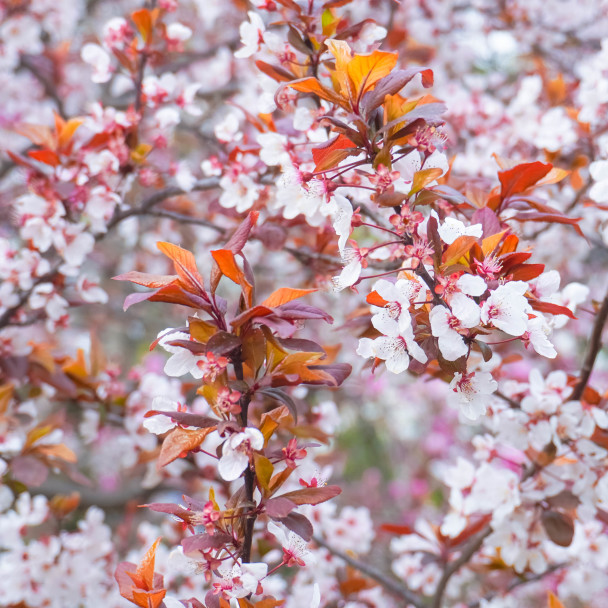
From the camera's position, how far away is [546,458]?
1.31 m

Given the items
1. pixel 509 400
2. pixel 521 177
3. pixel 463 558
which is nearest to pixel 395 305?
pixel 521 177

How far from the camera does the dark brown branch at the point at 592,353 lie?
1.27 m

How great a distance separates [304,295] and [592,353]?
0.71m

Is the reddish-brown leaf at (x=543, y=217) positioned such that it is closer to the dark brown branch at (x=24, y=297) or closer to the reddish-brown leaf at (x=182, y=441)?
the reddish-brown leaf at (x=182, y=441)

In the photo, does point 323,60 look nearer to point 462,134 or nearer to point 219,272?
point 219,272

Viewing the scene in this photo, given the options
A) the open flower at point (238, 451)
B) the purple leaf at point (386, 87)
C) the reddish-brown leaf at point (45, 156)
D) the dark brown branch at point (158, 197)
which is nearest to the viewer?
the open flower at point (238, 451)

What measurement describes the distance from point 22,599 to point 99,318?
9.02 feet

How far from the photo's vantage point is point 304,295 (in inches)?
36.1

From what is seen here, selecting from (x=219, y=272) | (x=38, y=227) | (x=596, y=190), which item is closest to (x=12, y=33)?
(x=38, y=227)

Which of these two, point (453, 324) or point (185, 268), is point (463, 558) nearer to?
point (453, 324)

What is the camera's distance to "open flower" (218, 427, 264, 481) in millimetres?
779

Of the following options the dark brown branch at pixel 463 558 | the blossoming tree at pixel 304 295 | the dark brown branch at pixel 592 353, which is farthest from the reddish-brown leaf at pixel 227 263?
the dark brown branch at pixel 463 558

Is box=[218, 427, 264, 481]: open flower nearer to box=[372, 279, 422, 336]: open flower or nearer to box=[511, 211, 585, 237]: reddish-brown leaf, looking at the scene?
box=[372, 279, 422, 336]: open flower

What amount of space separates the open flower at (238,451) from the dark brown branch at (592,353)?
2.58 feet
